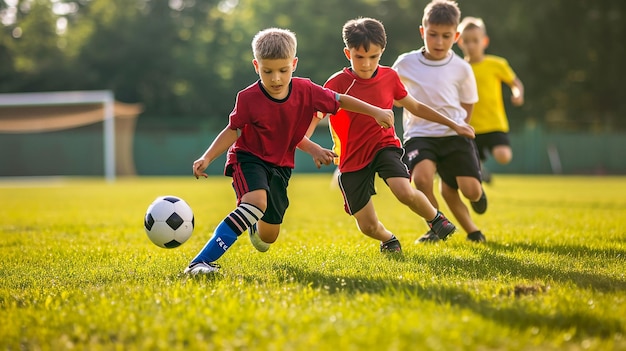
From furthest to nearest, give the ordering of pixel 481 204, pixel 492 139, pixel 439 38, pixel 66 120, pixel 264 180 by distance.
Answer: pixel 66 120 → pixel 492 139 → pixel 481 204 → pixel 439 38 → pixel 264 180

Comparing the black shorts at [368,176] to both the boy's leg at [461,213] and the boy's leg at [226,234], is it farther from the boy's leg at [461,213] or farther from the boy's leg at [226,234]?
the boy's leg at [461,213]

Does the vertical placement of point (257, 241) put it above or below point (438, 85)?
below

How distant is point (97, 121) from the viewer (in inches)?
1228

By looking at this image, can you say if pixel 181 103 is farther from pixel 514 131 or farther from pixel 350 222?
pixel 350 222

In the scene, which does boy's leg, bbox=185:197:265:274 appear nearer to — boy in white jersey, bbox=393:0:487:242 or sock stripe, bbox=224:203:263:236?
sock stripe, bbox=224:203:263:236

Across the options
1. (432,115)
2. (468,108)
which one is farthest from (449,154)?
(432,115)

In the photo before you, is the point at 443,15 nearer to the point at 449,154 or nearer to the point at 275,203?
the point at 449,154

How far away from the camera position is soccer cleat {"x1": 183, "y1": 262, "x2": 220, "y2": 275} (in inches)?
181

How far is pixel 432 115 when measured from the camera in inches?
221

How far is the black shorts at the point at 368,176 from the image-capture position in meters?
5.67

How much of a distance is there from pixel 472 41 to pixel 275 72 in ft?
14.5

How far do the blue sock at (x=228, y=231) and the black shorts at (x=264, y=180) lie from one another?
0.17 m

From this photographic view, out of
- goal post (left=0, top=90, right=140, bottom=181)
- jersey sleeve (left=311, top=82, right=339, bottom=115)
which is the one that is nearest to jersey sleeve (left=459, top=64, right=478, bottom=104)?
jersey sleeve (left=311, top=82, right=339, bottom=115)

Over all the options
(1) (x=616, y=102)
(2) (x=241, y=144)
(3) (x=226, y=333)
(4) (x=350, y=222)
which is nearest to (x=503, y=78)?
(4) (x=350, y=222)
